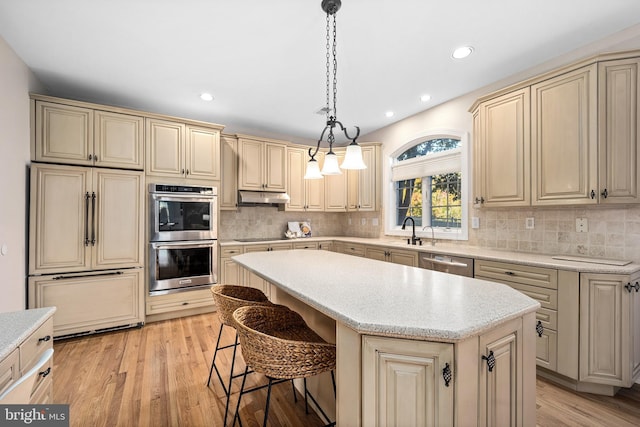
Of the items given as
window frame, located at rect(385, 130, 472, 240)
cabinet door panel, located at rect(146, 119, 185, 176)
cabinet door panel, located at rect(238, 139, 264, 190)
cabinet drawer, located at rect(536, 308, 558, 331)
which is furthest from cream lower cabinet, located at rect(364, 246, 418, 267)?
cabinet door panel, located at rect(146, 119, 185, 176)

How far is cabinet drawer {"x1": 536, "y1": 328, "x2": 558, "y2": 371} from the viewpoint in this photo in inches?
85.3

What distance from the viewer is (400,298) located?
1295mm

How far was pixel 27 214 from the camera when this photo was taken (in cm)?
274

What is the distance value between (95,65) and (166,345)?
2.74 m

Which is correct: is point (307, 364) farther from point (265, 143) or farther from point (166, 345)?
point (265, 143)

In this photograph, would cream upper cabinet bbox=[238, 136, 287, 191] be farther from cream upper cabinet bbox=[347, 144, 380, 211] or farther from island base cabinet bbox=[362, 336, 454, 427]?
island base cabinet bbox=[362, 336, 454, 427]

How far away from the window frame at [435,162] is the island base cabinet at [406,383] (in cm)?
274

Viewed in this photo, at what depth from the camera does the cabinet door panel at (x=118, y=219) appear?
120 inches

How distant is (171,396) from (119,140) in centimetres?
266

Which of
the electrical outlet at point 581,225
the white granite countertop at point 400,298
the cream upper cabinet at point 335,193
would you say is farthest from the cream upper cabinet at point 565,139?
the cream upper cabinet at point 335,193

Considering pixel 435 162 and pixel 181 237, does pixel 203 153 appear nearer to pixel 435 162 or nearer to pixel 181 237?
pixel 181 237

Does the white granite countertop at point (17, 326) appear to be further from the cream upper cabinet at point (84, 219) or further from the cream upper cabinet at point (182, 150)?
the cream upper cabinet at point (182, 150)

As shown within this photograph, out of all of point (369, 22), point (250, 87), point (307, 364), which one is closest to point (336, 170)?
point (369, 22)

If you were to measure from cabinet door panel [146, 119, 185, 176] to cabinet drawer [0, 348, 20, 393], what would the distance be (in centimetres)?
260
